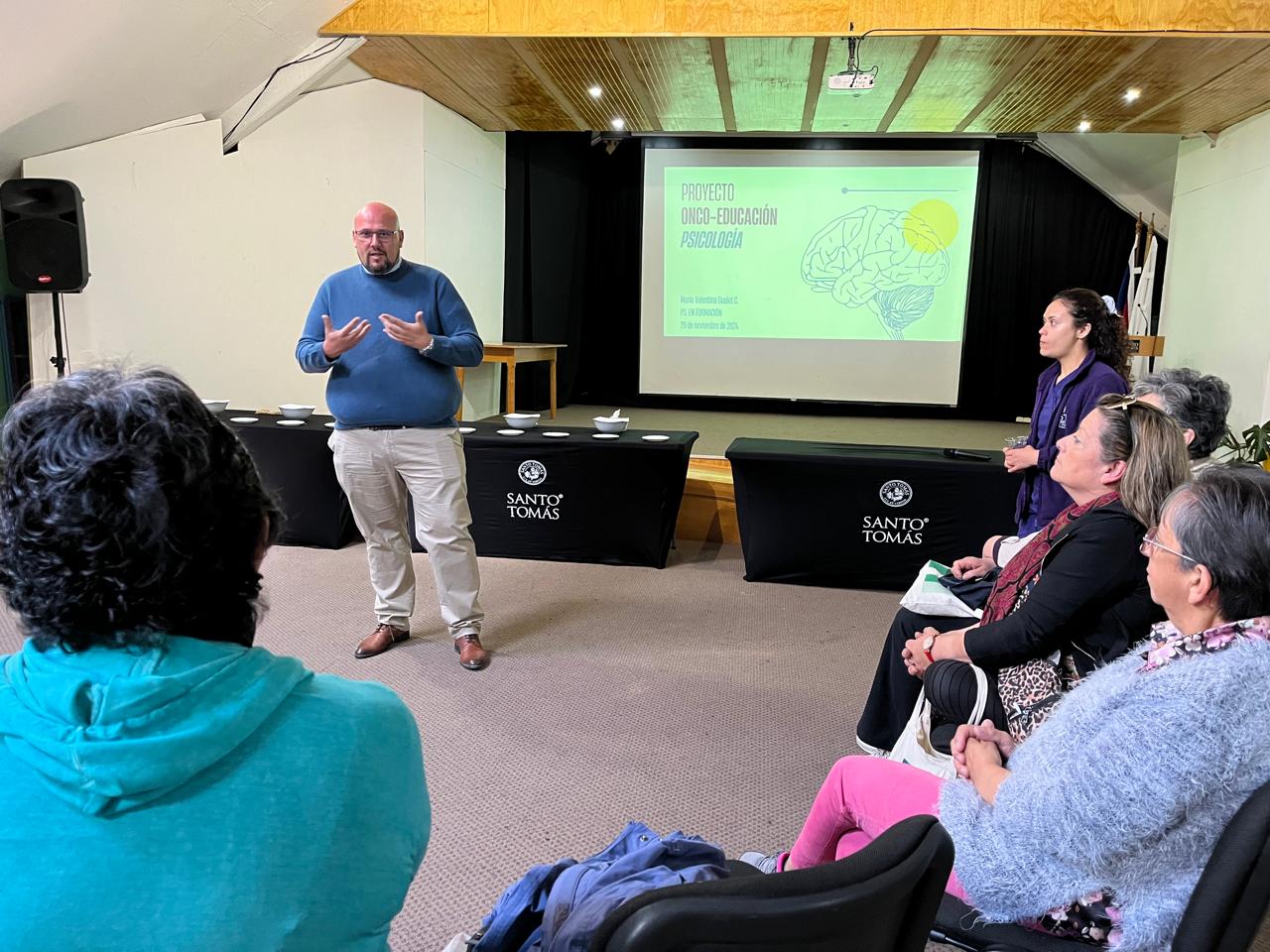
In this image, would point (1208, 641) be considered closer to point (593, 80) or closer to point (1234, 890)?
point (1234, 890)

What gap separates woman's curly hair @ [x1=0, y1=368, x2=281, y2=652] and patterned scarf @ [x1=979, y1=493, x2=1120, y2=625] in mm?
1501

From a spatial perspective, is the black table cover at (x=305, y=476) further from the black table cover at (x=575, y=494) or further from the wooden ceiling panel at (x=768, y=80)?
the wooden ceiling panel at (x=768, y=80)

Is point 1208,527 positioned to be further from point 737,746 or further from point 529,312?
point 529,312

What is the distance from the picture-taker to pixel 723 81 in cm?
561

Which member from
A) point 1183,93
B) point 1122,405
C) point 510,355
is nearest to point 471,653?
point 1122,405

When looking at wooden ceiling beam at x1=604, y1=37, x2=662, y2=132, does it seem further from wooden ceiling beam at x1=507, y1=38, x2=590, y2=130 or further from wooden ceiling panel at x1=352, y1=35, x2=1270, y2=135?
wooden ceiling beam at x1=507, y1=38, x2=590, y2=130

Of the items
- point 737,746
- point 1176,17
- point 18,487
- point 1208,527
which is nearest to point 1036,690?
point 1208,527

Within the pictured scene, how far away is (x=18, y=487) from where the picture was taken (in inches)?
26.4

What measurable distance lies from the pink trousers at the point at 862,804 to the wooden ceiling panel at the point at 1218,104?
5.09 m

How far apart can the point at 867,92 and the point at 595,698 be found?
4858mm

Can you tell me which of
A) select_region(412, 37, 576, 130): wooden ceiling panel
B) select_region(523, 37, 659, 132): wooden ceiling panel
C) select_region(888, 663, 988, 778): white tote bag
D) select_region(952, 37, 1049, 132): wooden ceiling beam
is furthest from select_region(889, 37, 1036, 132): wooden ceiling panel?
select_region(888, 663, 988, 778): white tote bag

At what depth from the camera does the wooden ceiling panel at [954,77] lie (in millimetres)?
4754

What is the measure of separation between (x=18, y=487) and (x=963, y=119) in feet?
23.3

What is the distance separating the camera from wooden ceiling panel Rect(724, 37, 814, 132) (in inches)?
193
